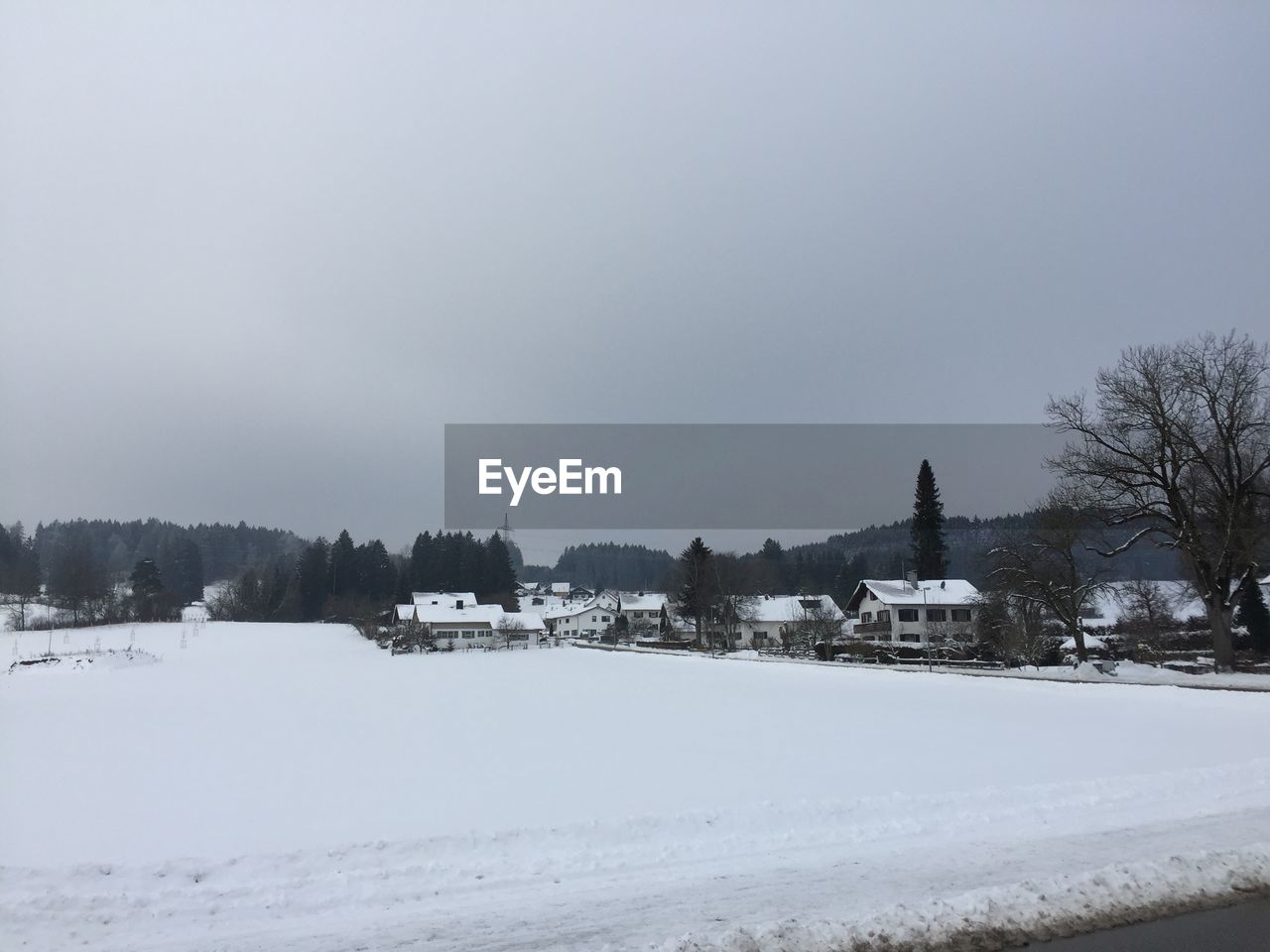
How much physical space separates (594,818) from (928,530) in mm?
75797

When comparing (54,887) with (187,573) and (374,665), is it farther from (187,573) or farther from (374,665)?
(187,573)

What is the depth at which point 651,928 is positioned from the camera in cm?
660

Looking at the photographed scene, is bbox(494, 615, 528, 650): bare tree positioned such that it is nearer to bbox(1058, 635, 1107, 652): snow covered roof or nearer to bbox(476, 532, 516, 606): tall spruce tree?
bbox(476, 532, 516, 606): tall spruce tree

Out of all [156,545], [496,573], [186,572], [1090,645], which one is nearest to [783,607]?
[1090,645]

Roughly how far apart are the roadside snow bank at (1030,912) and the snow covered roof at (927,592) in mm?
64266

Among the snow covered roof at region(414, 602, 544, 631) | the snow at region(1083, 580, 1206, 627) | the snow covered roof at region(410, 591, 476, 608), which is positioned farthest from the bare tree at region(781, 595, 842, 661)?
the snow covered roof at region(410, 591, 476, 608)

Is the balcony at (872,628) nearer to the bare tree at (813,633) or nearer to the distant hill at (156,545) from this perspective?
the bare tree at (813,633)

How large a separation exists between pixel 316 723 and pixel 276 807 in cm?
953

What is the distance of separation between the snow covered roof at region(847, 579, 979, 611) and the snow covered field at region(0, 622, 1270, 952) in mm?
49369

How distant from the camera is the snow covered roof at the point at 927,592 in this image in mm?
70625

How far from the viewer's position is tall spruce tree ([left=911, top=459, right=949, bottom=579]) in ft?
259

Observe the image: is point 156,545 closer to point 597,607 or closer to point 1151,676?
point 597,607

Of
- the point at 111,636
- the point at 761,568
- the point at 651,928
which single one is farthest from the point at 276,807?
the point at 761,568

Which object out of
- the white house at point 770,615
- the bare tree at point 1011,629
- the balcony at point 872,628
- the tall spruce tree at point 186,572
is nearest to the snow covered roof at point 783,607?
the white house at point 770,615
